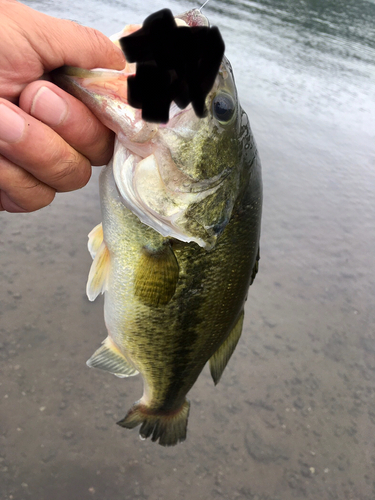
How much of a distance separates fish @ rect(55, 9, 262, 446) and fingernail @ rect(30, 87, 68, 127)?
0.16 ft

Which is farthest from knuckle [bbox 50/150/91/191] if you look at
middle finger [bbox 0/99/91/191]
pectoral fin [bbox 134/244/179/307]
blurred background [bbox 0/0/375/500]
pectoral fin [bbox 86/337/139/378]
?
blurred background [bbox 0/0/375/500]

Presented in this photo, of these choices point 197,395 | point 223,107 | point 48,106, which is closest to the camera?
point 48,106

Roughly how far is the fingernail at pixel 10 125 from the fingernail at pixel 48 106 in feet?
0.13

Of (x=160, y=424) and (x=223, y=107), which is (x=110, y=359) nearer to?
(x=160, y=424)

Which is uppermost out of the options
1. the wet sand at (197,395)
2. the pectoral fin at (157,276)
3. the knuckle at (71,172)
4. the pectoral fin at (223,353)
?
the knuckle at (71,172)

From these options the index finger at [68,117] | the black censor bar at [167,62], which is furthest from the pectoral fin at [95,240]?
the black censor bar at [167,62]

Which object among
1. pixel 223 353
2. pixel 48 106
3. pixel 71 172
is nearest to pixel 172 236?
pixel 71 172

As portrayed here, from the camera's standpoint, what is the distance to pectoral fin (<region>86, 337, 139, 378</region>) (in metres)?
1.49

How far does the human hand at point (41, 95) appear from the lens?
815mm

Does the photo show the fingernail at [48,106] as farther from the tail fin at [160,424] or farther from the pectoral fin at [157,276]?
the tail fin at [160,424]

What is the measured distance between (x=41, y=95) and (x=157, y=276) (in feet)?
1.85

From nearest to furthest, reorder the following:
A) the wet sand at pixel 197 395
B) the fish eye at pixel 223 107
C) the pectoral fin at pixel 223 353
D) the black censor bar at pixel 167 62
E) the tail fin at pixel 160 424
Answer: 1. the black censor bar at pixel 167 62
2. the fish eye at pixel 223 107
3. the pectoral fin at pixel 223 353
4. the tail fin at pixel 160 424
5. the wet sand at pixel 197 395

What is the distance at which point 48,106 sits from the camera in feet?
2.79

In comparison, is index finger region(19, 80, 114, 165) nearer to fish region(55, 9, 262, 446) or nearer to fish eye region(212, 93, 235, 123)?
fish region(55, 9, 262, 446)
